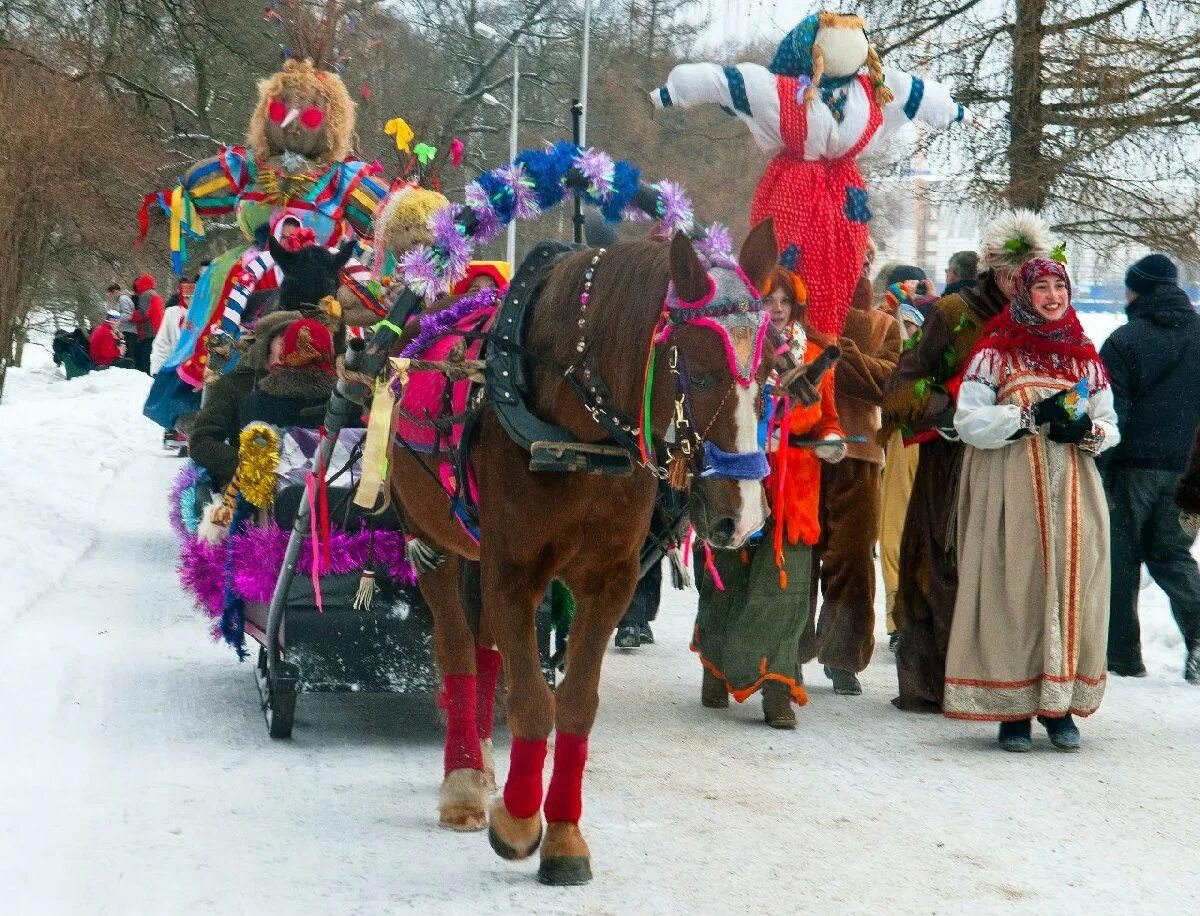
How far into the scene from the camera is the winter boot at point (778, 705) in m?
7.35

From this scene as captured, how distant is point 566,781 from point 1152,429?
191 inches

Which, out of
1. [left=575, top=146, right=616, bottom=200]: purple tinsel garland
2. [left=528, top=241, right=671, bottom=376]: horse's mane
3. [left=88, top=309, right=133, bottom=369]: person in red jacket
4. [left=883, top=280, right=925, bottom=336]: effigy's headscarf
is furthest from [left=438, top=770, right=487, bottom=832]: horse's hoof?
[left=88, top=309, right=133, bottom=369]: person in red jacket

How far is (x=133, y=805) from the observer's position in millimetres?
5574

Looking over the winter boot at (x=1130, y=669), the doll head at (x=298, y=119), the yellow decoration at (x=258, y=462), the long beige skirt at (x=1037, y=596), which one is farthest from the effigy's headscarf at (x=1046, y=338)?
the doll head at (x=298, y=119)

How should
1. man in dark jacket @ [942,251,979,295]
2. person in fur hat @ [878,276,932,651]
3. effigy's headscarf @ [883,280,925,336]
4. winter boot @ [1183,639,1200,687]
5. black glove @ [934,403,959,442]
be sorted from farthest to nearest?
effigy's headscarf @ [883,280,925,336] → man in dark jacket @ [942,251,979,295] → person in fur hat @ [878,276,932,651] → winter boot @ [1183,639,1200,687] → black glove @ [934,403,959,442]

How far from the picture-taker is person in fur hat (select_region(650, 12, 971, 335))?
7508mm

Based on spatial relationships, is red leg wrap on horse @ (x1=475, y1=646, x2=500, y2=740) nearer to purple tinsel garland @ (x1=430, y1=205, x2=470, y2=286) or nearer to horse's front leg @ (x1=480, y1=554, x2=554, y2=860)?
horse's front leg @ (x1=480, y1=554, x2=554, y2=860)

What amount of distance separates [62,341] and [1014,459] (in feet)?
93.3

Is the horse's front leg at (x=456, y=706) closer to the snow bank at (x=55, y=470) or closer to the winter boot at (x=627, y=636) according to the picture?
the winter boot at (x=627, y=636)

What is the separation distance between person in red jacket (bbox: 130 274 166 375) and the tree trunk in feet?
55.2

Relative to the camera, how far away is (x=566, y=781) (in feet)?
16.4

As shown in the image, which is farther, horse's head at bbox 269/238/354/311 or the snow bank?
the snow bank

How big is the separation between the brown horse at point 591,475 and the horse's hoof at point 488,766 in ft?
1.93

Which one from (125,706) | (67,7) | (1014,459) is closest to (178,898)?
(125,706)
